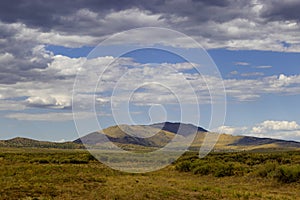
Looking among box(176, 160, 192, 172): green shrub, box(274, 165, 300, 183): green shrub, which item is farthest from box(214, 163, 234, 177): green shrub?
box(274, 165, 300, 183): green shrub

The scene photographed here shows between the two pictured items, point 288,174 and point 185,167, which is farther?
point 185,167

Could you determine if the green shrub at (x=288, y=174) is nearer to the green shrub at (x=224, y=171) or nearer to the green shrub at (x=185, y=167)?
the green shrub at (x=224, y=171)

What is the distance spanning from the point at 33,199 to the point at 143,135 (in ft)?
83.5

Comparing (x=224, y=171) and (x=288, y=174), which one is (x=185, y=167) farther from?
(x=288, y=174)

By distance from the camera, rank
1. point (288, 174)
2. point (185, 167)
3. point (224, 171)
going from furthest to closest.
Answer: point (185, 167) → point (224, 171) → point (288, 174)

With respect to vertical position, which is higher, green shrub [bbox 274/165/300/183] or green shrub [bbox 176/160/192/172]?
green shrub [bbox 274/165/300/183]

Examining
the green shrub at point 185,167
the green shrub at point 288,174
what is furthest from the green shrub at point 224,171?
the green shrub at point 288,174

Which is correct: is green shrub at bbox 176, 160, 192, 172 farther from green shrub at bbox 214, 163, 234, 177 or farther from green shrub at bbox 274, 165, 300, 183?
green shrub at bbox 274, 165, 300, 183

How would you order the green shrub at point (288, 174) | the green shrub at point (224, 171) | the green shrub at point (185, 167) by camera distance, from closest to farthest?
the green shrub at point (288, 174)
the green shrub at point (224, 171)
the green shrub at point (185, 167)

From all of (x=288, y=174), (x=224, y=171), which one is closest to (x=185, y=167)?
(x=224, y=171)

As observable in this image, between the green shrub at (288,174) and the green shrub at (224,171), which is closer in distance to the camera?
the green shrub at (288,174)

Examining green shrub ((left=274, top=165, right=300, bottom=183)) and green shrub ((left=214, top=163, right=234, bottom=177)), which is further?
green shrub ((left=214, top=163, right=234, bottom=177))

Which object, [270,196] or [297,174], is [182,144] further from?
[270,196]

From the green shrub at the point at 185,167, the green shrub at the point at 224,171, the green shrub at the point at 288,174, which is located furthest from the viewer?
the green shrub at the point at 185,167
